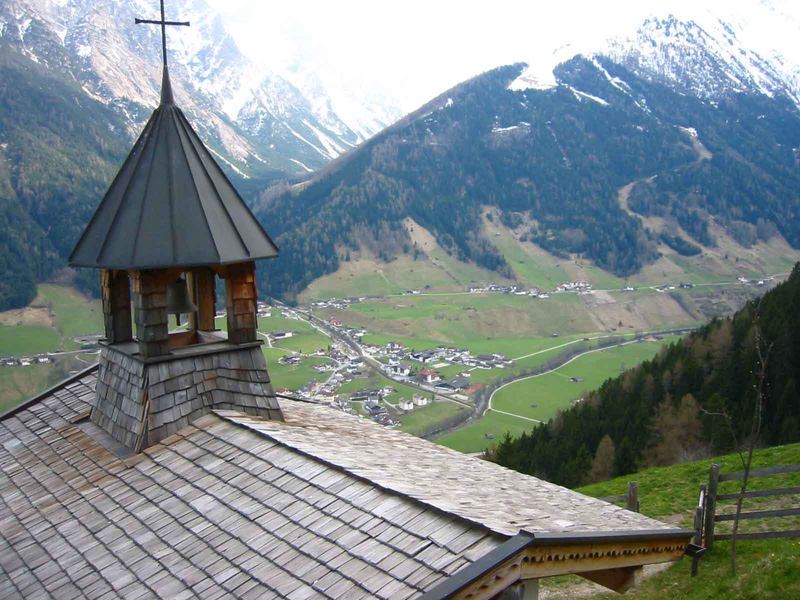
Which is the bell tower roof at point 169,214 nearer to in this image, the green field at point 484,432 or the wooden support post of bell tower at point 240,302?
the wooden support post of bell tower at point 240,302

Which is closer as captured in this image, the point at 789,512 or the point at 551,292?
the point at 789,512

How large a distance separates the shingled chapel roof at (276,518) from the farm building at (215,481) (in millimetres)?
25

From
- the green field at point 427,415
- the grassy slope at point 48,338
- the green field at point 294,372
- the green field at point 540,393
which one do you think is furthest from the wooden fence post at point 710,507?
the grassy slope at point 48,338

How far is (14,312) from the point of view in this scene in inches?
4958

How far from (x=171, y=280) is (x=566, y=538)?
7.48m

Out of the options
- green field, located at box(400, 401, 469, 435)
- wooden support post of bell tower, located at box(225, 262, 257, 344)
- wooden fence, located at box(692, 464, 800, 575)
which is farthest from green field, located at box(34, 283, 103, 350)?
wooden fence, located at box(692, 464, 800, 575)

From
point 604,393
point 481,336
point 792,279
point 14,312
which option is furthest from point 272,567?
point 14,312

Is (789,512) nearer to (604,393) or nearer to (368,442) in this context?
(368,442)

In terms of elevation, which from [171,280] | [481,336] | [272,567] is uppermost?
[171,280]

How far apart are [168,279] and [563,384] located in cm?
8509

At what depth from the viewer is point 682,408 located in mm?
38938

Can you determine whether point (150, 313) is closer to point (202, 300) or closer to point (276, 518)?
point (202, 300)

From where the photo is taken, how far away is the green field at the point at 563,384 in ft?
265

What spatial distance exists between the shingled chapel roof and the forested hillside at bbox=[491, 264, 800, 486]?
25.2 metres
